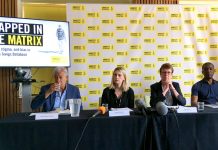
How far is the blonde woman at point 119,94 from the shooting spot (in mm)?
2939

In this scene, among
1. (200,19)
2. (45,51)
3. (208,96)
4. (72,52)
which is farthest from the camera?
(200,19)

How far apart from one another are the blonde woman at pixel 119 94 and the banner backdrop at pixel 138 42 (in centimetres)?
105

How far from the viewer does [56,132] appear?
193 cm

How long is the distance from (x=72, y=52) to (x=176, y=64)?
5.44 feet

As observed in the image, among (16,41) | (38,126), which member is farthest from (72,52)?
(38,126)

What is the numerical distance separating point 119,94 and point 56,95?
71 centimetres

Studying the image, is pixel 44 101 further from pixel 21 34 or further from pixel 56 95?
pixel 21 34

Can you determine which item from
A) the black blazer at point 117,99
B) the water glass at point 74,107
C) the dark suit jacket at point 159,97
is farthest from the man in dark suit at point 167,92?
the water glass at point 74,107

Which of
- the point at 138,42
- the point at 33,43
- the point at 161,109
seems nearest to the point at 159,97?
the point at 161,109

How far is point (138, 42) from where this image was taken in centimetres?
417

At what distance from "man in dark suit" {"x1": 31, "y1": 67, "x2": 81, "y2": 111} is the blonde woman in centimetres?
40

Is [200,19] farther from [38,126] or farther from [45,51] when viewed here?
[38,126]

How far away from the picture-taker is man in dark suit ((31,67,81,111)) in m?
2.68

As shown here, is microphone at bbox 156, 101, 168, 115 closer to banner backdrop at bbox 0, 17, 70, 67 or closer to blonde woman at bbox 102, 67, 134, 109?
blonde woman at bbox 102, 67, 134, 109
